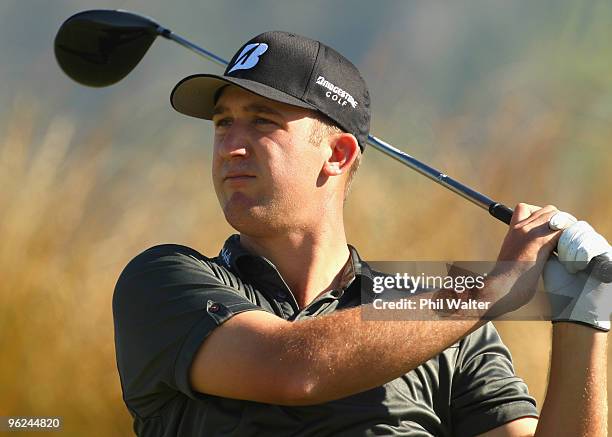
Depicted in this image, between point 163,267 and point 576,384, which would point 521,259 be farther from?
point 163,267

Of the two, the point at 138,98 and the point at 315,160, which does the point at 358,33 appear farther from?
the point at 315,160

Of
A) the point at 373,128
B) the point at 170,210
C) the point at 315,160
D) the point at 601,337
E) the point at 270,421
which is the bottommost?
the point at 270,421

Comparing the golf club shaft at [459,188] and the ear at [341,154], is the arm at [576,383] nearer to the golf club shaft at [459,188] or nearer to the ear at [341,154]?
the golf club shaft at [459,188]

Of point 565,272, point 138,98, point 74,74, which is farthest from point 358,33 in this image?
point 565,272

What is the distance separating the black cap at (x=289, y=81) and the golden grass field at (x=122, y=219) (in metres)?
1.33

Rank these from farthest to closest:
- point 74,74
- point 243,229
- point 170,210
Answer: point 170,210 < point 74,74 < point 243,229

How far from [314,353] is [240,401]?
0.64ft

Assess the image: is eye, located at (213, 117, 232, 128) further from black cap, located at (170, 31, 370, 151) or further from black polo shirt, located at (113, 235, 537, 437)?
black polo shirt, located at (113, 235, 537, 437)

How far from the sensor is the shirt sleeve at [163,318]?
1566 mm

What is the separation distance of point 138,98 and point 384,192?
84 centimetres

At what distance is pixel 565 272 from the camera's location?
1.62 meters

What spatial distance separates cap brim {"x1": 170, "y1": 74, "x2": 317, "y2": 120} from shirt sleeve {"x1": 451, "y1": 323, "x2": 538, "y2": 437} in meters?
0.52

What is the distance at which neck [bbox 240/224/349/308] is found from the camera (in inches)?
74.4

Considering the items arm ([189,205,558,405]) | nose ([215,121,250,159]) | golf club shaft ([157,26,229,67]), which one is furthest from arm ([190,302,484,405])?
golf club shaft ([157,26,229,67])
